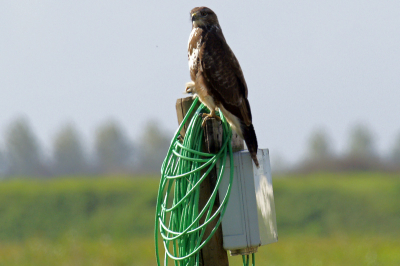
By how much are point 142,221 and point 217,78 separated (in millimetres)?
16550

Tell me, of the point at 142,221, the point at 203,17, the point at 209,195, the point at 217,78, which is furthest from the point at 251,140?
the point at 142,221

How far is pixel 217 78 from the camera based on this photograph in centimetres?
349

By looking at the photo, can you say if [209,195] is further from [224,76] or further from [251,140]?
[224,76]

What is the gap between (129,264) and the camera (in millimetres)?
12391

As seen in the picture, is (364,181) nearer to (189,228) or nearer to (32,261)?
(32,261)

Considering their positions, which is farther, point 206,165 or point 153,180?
point 153,180

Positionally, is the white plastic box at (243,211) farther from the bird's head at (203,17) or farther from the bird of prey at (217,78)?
the bird's head at (203,17)

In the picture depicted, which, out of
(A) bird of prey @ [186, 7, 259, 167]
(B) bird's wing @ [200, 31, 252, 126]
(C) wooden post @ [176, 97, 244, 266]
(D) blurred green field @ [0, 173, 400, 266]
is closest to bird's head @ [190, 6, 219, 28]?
(A) bird of prey @ [186, 7, 259, 167]

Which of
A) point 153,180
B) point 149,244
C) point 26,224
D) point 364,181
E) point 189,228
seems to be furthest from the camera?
point 153,180

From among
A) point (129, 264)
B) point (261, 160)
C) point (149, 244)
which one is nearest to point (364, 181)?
point (149, 244)

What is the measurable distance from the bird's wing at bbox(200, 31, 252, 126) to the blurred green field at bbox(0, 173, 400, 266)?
909 centimetres

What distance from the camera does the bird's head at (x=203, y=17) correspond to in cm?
409

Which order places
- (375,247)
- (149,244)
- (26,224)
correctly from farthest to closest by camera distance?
(26,224), (149,244), (375,247)

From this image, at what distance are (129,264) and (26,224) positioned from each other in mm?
9047
